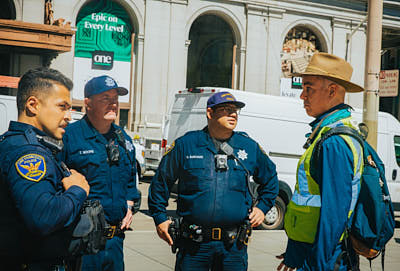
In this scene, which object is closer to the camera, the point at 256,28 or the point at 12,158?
the point at 12,158

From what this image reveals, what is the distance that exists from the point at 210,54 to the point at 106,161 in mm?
28575

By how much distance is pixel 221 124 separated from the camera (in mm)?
4559

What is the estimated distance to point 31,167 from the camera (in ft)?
8.70

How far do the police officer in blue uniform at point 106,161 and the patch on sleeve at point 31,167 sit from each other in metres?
1.77

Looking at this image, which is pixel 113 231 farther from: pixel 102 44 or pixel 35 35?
pixel 102 44

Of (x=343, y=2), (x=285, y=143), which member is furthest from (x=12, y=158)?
(x=343, y=2)

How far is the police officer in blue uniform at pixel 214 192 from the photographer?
14.1 feet

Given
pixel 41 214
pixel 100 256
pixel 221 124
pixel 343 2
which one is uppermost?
pixel 343 2

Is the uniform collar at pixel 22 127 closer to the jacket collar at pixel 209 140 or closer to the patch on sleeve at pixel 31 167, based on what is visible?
the patch on sleeve at pixel 31 167

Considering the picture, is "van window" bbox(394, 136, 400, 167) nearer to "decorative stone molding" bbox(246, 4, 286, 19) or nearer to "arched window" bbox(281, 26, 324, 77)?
"arched window" bbox(281, 26, 324, 77)

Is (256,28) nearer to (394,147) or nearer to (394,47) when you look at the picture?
(394,47)

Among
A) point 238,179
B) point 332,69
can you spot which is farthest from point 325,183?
point 238,179

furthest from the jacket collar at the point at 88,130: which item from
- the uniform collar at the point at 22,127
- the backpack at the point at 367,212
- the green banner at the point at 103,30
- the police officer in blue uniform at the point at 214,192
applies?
the green banner at the point at 103,30

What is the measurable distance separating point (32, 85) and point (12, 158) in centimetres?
49
